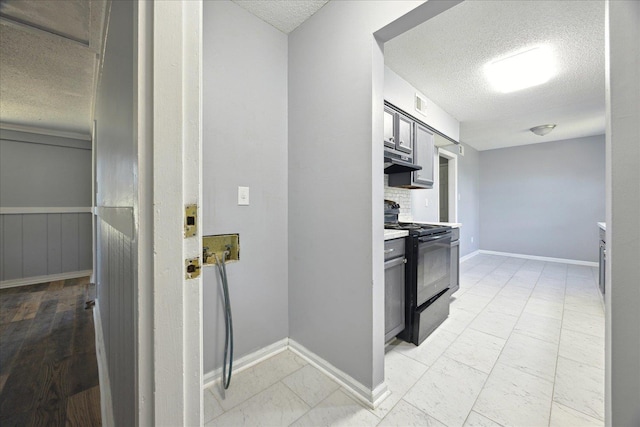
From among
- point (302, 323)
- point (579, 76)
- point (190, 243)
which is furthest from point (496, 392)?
point (579, 76)

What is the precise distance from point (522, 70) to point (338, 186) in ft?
7.65

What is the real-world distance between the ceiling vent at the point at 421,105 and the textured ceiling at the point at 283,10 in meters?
1.58

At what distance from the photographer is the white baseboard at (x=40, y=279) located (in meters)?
3.53

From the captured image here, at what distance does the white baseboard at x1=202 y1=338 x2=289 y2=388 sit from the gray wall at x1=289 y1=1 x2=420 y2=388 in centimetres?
12

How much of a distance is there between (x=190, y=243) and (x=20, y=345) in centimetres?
284

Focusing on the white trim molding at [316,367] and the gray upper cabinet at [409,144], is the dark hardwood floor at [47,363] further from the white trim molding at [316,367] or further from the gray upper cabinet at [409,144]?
the gray upper cabinet at [409,144]

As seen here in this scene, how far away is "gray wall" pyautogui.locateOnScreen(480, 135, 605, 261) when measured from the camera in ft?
15.1

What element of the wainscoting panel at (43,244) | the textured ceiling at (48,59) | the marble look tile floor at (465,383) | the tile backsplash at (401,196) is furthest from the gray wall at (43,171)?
the tile backsplash at (401,196)

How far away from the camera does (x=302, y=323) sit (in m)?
1.83

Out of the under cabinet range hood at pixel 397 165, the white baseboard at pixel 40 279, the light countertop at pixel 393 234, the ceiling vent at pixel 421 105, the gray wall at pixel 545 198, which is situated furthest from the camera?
the gray wall at pixel 545 198

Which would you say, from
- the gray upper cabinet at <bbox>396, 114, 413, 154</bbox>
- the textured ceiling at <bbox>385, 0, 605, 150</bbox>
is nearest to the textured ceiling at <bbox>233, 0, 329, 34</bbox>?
the textured ceiling at <bbox>385, 0, 605, 150</bbox>

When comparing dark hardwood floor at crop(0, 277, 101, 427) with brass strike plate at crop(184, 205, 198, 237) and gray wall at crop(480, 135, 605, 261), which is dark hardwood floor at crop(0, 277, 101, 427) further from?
gray wall at crop(480, 135, 605, 261)

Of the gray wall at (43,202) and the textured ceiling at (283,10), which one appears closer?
the textured ceiling at (283,10)

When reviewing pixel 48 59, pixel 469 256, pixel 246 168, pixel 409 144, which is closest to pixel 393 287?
pixel 246 168
